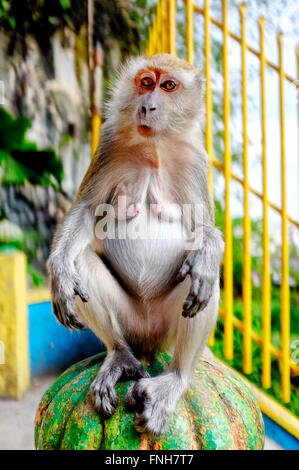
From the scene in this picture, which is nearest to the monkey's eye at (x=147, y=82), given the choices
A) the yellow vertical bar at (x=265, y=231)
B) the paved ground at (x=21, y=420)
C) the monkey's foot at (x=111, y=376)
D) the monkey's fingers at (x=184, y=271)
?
the monkey's fingers at (x=184, y=271)

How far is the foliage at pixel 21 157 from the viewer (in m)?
5.21

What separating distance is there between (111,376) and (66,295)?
39 cm

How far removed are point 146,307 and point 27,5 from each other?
570 cm

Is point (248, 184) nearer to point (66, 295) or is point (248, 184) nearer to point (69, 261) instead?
point (69, 261)

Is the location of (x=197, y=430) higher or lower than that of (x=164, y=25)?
lower

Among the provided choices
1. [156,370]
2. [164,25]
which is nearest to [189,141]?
[156,370]

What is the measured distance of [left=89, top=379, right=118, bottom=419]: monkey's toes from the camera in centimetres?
188

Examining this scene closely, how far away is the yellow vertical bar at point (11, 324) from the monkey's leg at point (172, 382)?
2647 millimetres

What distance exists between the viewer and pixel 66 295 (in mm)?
1976

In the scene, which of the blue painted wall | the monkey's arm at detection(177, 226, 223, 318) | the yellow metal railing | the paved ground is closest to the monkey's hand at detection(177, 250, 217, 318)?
the monkey's arm at detection(177, 226, 223, 318)

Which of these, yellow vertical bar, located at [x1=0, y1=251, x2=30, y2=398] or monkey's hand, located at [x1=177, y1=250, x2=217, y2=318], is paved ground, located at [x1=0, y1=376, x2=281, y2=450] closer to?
yellow vertical bar, located at [x1=0, y1=251, x2=30, y2=398]

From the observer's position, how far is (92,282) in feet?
6.88

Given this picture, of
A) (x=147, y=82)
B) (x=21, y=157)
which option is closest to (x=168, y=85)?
(x=147, y=82)
